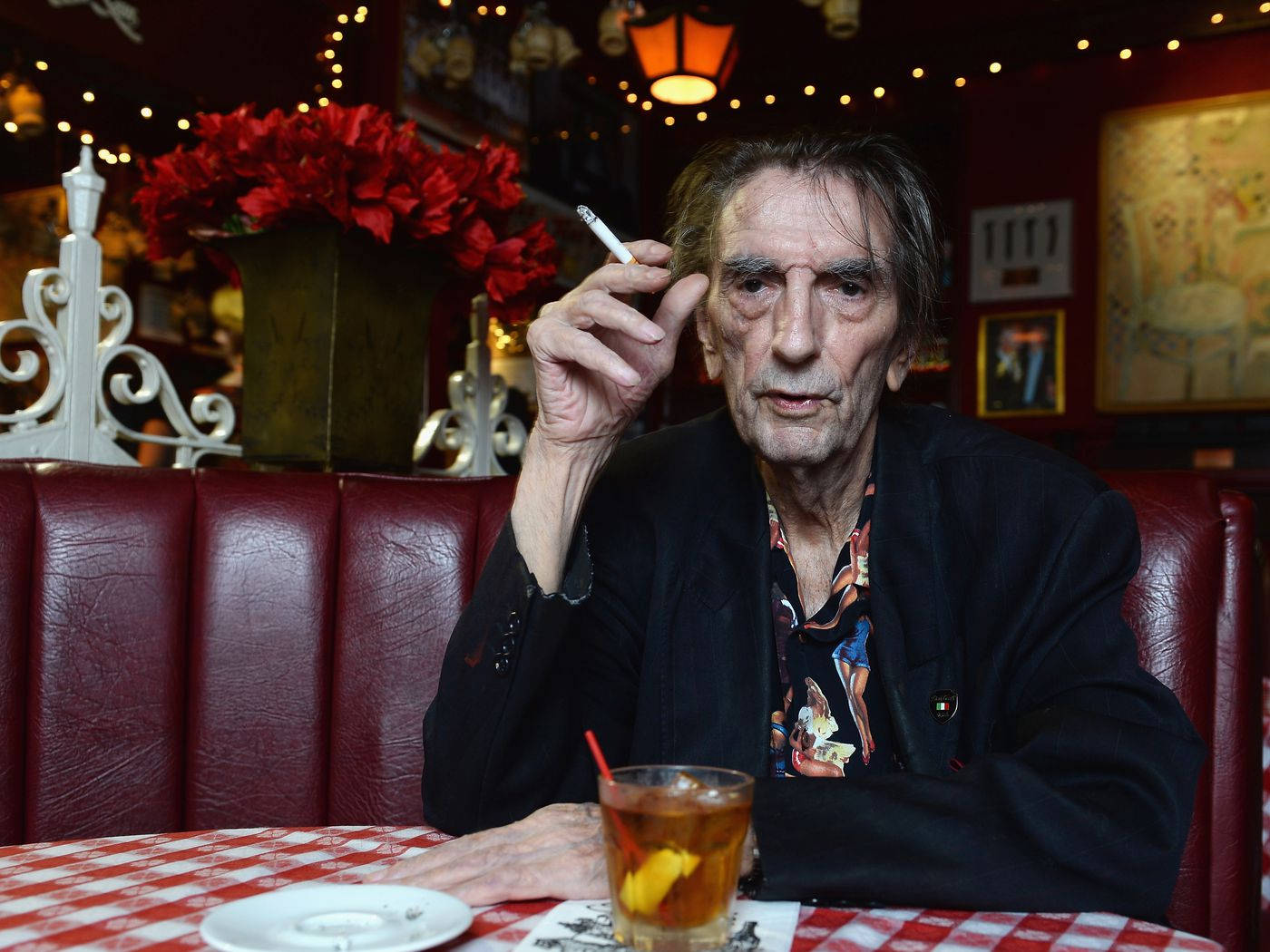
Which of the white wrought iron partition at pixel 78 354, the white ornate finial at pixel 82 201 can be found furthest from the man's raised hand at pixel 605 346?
the white ornate finial at pixel 82 201

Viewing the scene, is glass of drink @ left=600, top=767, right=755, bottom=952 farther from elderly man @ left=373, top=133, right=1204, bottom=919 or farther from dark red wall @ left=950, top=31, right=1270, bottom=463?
dark red wall @ left=950, top=31, right=1270, bottom=463

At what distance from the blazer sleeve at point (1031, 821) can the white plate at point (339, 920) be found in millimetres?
277

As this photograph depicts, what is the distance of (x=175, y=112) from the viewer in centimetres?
397

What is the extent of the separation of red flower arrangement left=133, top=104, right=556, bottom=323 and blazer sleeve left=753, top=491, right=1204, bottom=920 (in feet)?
3.73

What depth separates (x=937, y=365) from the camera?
20.7 feet

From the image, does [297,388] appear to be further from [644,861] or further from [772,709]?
[644,861]

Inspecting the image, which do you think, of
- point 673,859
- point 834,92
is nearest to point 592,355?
point 673,859

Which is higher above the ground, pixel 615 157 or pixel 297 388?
pixel 615 157

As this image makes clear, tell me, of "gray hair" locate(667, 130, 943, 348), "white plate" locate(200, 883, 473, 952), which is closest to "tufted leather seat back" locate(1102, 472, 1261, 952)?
"gray hair" locate(667, 130, 943, 348)

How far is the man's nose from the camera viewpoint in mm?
1301

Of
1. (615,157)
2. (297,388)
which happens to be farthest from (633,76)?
(297,388)

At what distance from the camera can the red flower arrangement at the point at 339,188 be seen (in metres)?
1.67

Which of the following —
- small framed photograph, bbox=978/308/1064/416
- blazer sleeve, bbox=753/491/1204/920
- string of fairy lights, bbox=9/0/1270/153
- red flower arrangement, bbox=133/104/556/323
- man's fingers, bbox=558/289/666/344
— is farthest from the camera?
small framed photograph, bbox=978/308/1064/416

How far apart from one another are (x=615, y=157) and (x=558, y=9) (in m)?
0.96
